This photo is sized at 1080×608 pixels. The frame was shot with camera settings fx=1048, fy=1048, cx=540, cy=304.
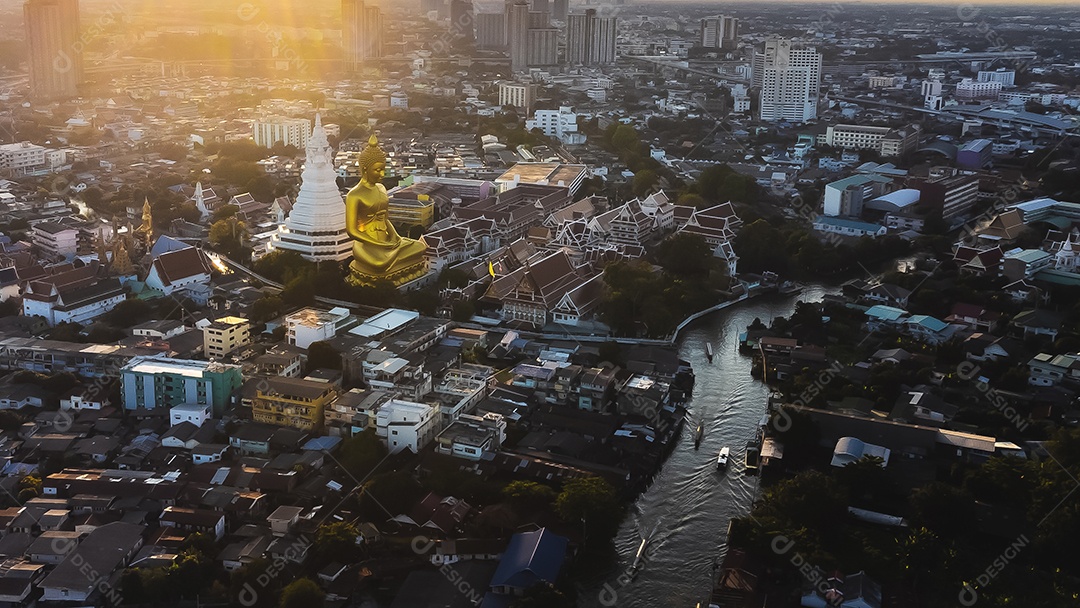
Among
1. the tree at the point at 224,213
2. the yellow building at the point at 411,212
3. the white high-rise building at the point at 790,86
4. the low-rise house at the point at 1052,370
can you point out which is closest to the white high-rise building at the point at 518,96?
the white high-rise building at the point at 790,86

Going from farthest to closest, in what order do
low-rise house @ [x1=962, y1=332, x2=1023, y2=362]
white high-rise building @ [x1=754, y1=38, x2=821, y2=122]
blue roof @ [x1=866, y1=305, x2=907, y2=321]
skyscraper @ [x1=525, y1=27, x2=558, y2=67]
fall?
skyscraper @ [x1=525, y1=27, x2=558, y2=67] → white high-rise building @ [x1=754, y1=38, x2=821, y2=122] → blue roof @ [x1=866, y1=305, x2=907, y2=321] → low-rise house @ [x1=962, y1=332, x2=1023, y2=362]

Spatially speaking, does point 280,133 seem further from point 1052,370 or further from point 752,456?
point 1052,370

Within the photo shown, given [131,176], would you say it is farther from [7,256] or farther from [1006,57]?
[1006,57]

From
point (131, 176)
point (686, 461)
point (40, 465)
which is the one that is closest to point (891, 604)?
point (686, 461)

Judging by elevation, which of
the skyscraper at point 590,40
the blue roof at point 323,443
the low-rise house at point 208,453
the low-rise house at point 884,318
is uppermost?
the skyscraper at point 590,40

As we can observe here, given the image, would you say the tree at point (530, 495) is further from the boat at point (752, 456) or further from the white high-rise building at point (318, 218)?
the white high-rise building at point (318, 218)

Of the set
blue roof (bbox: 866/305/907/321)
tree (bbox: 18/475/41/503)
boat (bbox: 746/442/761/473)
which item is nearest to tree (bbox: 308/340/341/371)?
tree (bbox: 18/475/41/503)

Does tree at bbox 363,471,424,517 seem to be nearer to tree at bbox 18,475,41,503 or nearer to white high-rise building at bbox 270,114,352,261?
tree at bbox 18,475,41,503
